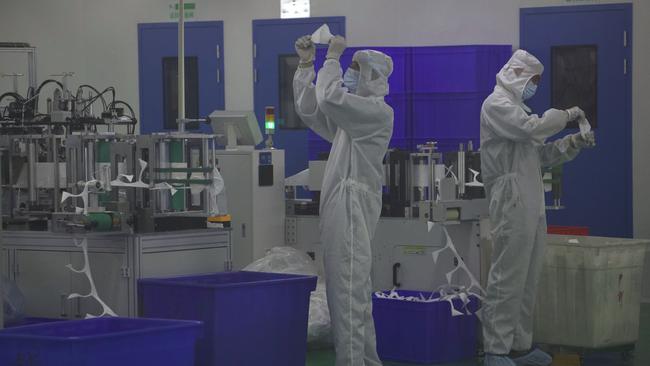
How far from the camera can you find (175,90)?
7871 mm

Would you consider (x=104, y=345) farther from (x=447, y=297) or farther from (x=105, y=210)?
(x=447, y=297)

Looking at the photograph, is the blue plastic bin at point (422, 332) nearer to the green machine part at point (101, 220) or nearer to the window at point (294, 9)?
the green machine part at point (101, 220)

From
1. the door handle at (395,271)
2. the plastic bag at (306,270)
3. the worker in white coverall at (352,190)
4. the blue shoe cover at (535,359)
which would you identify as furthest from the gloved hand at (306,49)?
the blue shoe cover at (535,359)

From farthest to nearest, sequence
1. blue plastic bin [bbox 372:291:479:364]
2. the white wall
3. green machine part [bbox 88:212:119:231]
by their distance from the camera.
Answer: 1. the white wall
2. blue plastic bin [bbox 372:291:479:364]
3. green machine part [bbox 88:212:119:231]

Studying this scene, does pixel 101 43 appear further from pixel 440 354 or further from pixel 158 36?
pixel 440 354

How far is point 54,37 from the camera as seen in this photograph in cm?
813

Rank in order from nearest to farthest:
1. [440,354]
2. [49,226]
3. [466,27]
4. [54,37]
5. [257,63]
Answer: [49,226]
[440,354]
[466,27]
[257,63]
[54,37]

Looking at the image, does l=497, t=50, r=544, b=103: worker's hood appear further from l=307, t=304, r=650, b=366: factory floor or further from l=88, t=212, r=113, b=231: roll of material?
l=88, t=212, r=113, b=231: roll of material

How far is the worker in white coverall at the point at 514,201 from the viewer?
4656mm

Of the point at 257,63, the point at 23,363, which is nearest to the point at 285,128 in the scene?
the point at 257,63

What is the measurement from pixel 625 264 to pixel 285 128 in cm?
316

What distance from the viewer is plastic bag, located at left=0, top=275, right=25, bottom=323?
4.34 metres

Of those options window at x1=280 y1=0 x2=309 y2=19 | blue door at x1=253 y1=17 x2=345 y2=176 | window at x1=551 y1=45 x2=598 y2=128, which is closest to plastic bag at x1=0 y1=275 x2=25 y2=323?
blue door at x1=253 y1=17 x2=345 y2=176

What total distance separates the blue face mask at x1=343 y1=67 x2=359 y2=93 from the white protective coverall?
0.70 meters
